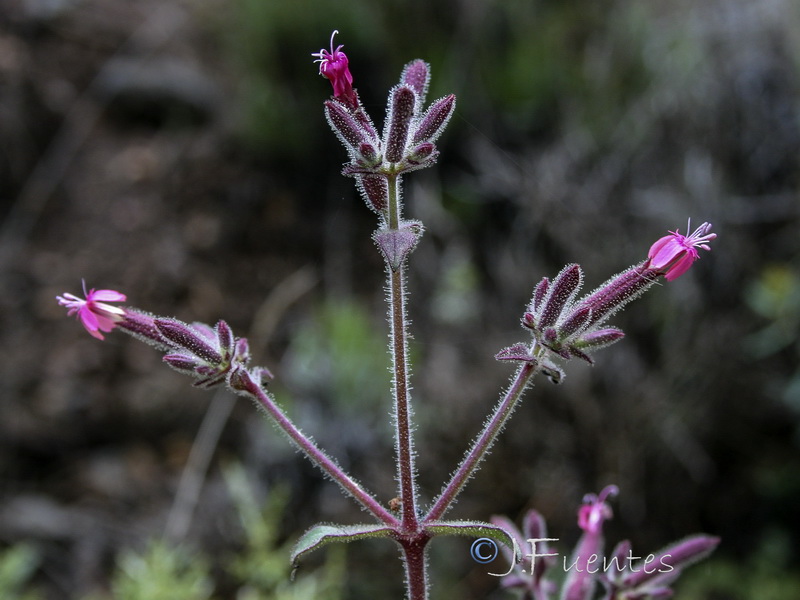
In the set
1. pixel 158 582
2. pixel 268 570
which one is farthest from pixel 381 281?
pixel 158 582

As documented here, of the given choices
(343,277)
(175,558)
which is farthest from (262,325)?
(175,558)

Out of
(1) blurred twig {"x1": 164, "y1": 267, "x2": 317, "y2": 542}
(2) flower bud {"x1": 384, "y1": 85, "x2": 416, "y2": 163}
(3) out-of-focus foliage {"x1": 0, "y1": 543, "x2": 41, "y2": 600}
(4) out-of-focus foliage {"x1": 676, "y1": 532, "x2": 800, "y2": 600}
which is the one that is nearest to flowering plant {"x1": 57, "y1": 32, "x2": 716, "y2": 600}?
(2) flower bud {"x1": 384, "y1": 85, "x2": 416, "y2": 163}

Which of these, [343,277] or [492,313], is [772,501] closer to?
[492,313]

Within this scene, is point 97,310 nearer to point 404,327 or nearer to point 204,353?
point 204,353

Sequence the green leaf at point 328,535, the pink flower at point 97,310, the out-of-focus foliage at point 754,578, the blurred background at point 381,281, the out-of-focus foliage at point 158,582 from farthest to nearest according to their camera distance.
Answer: the blurred background at point 381,281, the out-of-focus foliage at point 754,578, the out-of-focus foliage at point 158,582, the pink flower at point 97,310, the green leaf at point 328,535

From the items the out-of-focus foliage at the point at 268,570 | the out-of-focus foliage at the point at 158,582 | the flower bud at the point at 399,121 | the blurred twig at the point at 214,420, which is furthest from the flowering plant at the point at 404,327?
the blurred twig at the point at 214,420

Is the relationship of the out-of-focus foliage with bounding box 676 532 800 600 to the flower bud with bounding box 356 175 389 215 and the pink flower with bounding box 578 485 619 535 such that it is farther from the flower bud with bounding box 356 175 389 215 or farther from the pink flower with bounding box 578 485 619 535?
the flower bud with bounding box 356 175 389 215

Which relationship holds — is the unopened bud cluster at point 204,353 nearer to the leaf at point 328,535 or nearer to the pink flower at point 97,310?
the pink flower at point 97,310
